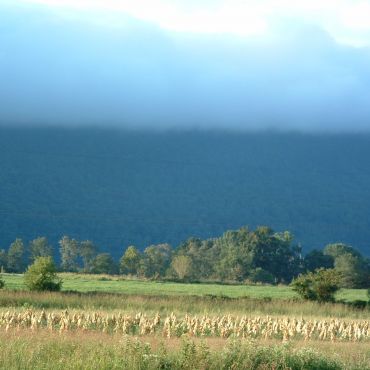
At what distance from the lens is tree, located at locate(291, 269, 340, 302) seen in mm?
55031

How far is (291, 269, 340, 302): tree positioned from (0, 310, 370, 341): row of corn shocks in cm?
1869

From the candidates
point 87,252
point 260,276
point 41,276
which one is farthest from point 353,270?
point 41,276

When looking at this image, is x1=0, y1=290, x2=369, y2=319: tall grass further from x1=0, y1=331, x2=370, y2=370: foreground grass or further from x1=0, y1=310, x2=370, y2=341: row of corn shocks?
x1=0, y1=331, x2=370, y2=370: foreground grass

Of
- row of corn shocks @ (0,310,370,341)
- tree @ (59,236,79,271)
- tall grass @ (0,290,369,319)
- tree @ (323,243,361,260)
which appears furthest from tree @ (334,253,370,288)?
row of corn shocks @ (0,310,370,341)

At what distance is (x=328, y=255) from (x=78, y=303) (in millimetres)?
87578

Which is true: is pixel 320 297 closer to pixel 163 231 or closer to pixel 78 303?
pixel 78 303

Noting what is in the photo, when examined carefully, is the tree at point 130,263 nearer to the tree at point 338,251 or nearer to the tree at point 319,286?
the tree at point 338,251

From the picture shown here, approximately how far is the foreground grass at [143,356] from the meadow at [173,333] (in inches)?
0.9

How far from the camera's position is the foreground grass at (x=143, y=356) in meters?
16.1

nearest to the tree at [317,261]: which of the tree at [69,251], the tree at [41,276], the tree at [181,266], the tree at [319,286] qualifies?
the tree at [181,266]

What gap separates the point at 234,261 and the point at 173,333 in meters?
84.4

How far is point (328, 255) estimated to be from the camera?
127 metres

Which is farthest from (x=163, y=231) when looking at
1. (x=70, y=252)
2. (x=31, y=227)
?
(x=70, y=252)

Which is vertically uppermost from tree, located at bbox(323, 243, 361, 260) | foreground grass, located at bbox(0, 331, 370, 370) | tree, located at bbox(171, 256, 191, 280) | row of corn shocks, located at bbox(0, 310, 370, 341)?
tree, located at bbox(323, 243, 361, 260)
